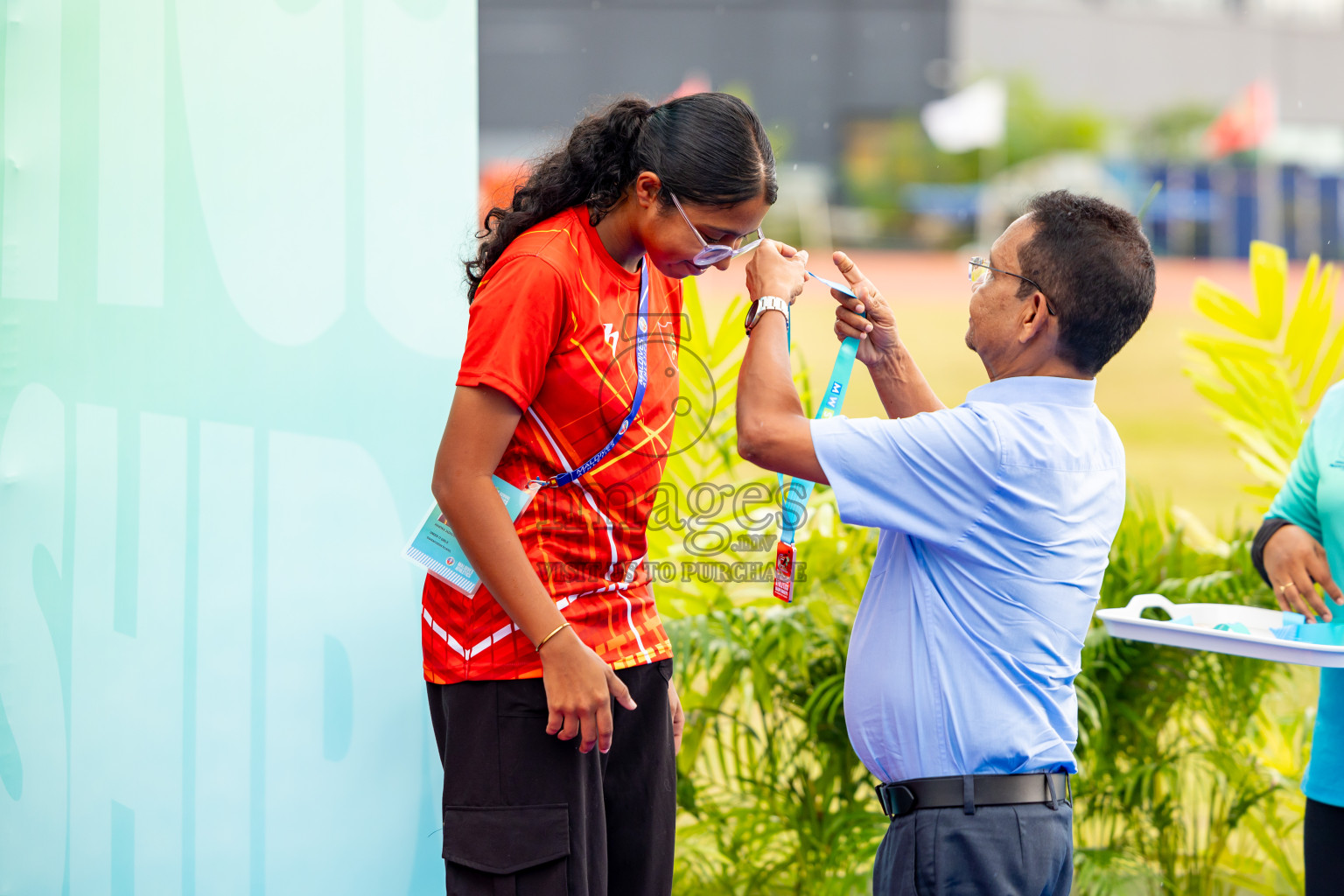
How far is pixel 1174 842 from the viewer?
3113mm

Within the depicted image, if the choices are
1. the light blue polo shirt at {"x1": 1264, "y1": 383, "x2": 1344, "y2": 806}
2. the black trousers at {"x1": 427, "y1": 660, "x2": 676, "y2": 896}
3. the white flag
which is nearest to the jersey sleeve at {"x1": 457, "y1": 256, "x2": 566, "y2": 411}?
the black trousers at {"x1": 427, "y1": 660, "x2": 676, "y2": 896}

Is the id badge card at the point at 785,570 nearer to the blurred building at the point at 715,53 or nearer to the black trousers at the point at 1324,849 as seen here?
the black trousers at the point at 1324,849

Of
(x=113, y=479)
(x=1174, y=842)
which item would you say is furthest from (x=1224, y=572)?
(x=113, y=479)

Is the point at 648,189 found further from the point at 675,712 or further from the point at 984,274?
the point at 675,712

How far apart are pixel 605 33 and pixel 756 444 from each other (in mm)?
28222

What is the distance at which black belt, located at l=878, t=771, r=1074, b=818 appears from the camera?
1.62 m

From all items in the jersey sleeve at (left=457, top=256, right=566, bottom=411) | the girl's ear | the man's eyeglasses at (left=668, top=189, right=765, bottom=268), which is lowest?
the jersey sleeve at (left=457, top=256, right=566, bottom=411)

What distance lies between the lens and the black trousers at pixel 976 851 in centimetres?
161

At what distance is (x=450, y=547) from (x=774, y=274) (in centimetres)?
64

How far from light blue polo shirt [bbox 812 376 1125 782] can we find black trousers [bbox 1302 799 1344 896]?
0.73 m

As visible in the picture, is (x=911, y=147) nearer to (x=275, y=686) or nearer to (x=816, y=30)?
(x=816, y=30)

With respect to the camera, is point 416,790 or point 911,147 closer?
point 416,790

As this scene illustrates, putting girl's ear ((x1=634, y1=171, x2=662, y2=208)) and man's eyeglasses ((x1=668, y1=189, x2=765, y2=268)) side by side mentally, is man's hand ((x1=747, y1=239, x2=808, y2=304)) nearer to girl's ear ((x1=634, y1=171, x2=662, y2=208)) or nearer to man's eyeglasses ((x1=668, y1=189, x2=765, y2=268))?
man's eyeglasses ((x1=668, y1=189, x2=765, y2=268))

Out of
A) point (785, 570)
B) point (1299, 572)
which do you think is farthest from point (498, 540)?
point (1299, 572)
